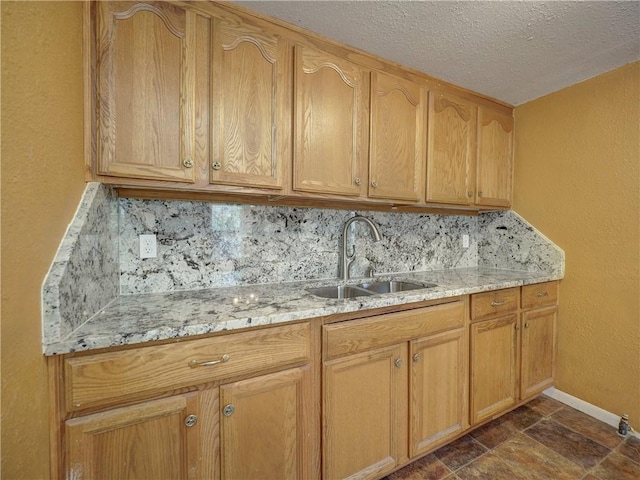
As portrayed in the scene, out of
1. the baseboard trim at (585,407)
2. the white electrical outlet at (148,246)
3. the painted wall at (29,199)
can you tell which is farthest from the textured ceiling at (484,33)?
the baseboard trim at (585,407)

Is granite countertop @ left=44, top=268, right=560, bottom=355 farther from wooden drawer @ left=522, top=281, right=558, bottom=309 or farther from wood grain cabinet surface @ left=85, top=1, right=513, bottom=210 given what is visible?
wood grain cabinet surface @ left=85, top=1, right=513, bottom=210

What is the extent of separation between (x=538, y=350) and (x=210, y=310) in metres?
2.24

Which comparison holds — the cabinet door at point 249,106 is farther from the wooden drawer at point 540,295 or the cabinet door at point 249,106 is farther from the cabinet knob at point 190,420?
the wooden drawer at point 540,295

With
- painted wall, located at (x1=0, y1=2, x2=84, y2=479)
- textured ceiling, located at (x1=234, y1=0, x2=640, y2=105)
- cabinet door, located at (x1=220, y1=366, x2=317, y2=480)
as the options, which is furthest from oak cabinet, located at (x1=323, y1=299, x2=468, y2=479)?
textured ceiling, located at (x1=234, y1=0, x2=640, y2=105)

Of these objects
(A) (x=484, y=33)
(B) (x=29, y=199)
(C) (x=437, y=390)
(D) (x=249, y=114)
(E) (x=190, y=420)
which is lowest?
(C) (x=437, y=390)

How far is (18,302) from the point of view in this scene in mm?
683

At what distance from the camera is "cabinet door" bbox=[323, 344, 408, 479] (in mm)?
1205

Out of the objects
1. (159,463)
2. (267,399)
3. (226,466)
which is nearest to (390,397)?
(267,399)

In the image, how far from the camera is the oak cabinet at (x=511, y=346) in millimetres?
1687

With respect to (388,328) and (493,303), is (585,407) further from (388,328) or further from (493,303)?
(388,328)

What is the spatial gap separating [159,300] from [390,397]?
1.18 m

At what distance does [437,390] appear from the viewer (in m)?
1.52

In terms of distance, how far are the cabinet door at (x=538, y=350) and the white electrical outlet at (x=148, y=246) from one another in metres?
2.32

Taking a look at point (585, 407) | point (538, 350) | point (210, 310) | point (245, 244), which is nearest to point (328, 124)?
point (245, 244)
